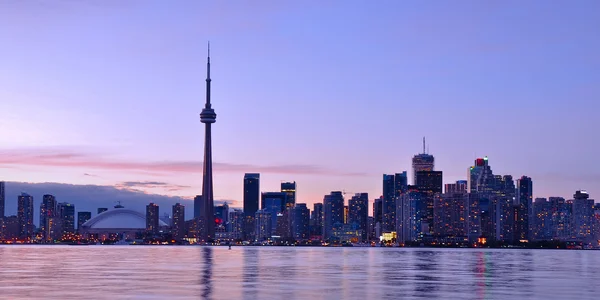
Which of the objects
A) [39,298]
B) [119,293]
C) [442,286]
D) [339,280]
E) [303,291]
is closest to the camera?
[39,298]

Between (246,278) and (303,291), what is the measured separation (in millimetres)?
Result: 22258

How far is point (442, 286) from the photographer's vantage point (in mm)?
85438

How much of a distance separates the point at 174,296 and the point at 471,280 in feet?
135

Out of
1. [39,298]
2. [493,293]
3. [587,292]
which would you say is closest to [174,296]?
[39,298]

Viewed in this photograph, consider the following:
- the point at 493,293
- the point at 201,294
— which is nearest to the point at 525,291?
the point at 493,293

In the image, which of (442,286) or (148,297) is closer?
(148,297)

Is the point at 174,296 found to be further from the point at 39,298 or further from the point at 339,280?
the point at 339,280

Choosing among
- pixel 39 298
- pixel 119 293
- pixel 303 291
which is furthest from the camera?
pixel 303 291

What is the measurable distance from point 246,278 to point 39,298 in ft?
111

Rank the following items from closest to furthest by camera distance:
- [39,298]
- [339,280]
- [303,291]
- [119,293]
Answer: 1. [39,298]
2. [119,293]
3. [303,291]
4. [339,280]

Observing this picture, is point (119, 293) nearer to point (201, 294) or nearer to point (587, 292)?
point (201, 294)

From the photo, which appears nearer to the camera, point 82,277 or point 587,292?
point 587,292

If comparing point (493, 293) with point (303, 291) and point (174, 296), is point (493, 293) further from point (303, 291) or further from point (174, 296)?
point (174, 296)

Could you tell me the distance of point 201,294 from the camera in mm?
71500
